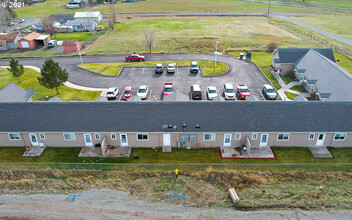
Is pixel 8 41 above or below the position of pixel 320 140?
above

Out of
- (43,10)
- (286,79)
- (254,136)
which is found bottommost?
(286,79)

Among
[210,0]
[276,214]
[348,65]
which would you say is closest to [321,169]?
[276,214]

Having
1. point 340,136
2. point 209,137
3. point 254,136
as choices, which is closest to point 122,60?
point 209,137

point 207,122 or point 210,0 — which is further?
point 210,0

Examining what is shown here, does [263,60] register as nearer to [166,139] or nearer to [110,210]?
[166,139]

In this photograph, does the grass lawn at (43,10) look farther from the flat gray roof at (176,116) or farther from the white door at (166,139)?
the white door at (166,139)

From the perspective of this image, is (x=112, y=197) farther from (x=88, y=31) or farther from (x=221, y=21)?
(x=221, y=21)

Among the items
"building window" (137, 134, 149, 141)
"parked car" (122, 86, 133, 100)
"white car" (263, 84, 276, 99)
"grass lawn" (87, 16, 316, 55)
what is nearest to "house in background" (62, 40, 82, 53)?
"grass lawn" (87, 16, 316, 55)
